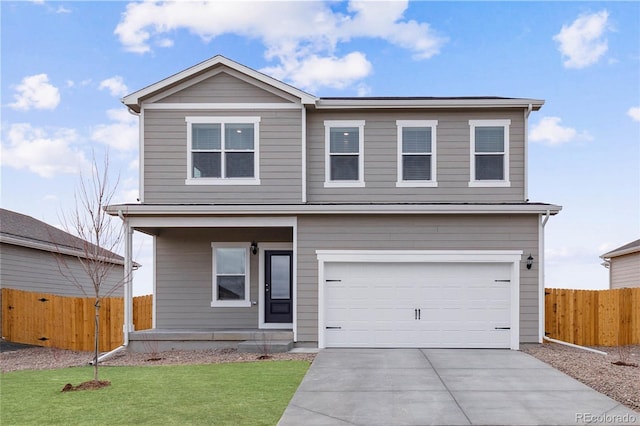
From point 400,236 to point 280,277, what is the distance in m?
3.86

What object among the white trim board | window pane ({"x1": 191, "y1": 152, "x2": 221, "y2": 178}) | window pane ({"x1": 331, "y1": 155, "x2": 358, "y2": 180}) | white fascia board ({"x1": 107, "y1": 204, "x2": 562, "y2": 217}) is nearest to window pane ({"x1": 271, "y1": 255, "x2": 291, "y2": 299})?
the white trim board

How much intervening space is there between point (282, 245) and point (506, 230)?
19.3 feet

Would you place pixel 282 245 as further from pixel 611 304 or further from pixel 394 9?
pixel 611 304

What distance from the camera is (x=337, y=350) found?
12.5 m

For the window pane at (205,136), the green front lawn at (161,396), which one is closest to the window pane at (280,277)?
the window pane at (205,136)

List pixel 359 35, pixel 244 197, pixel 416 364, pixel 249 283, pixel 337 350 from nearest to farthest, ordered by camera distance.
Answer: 1. pixel 416 364
2. pixel 337 350
3. pixel 244 197
4. pixel 249 283
5. pixel 359 35

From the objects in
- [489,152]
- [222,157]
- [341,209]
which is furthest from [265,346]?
[489,152]

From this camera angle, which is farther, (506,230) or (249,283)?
(249,283)

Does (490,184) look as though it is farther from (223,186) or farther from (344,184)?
(223,186)

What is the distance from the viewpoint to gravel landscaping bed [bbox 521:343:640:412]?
329 inches

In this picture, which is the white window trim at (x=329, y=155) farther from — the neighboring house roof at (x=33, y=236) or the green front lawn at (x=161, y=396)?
the neighboring house roof at (x=33, y=236)

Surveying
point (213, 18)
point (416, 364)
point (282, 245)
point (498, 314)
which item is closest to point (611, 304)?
point (498, 314)

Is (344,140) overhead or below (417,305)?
overhead

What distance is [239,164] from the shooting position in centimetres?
1402
